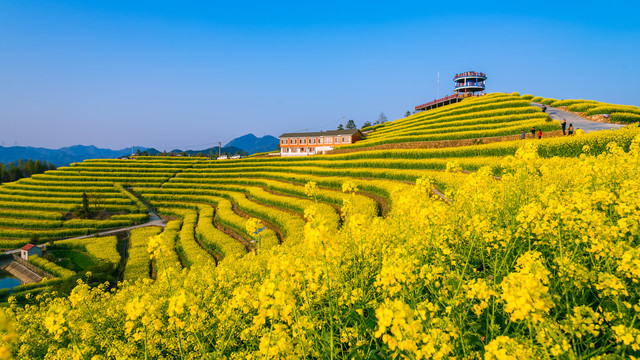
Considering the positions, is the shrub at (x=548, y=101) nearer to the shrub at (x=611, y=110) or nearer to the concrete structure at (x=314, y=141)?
the shrub at (x=611, y=110)

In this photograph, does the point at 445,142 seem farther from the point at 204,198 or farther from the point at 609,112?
the point at 204,198

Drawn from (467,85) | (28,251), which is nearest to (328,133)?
(467,85)

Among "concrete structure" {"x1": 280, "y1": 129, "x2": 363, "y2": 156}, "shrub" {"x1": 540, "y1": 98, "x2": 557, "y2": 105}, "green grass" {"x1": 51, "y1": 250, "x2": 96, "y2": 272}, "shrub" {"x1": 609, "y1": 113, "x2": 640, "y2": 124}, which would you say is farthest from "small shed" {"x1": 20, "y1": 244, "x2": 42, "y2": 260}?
"shrub" {"x1": 540, "y1": 98, "x2": 557, "y2": 105}

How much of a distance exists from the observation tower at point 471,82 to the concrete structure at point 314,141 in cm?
3205

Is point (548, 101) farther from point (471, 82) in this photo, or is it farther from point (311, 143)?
point (311, 143)

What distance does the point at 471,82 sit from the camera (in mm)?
70312

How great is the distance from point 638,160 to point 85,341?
1434cm

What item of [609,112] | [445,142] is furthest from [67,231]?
[609,112]

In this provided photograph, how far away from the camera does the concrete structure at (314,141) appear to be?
201 ft

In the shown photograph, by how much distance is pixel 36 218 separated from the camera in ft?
129

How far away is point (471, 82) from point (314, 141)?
43532 millimetres

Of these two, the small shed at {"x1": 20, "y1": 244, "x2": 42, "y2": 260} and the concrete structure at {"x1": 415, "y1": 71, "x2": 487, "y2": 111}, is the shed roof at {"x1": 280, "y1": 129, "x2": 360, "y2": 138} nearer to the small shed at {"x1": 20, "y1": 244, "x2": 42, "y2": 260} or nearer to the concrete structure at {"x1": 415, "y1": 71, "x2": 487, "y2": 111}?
the concrete structure at {"x1": 415, "y1": 71, "x2": 487, "y2": 111}

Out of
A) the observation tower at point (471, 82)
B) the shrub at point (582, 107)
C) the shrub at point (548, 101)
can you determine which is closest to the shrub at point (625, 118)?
the shrub at point (582, 107)

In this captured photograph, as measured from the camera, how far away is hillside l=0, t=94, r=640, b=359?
338 centimetres
